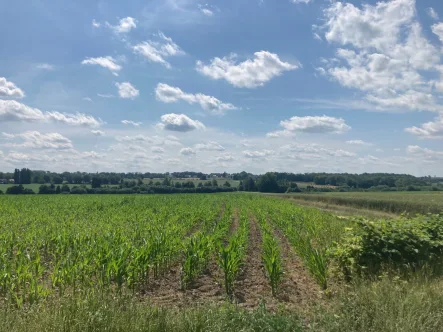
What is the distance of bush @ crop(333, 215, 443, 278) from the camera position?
8273mm

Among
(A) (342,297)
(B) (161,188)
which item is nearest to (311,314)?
(A) (342,297)

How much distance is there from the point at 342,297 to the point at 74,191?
266 feet

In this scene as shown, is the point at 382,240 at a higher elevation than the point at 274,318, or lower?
higher

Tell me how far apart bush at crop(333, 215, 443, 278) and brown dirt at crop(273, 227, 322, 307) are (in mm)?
1074

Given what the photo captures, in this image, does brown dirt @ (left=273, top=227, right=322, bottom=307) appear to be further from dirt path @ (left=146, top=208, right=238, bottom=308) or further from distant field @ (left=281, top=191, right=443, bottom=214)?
distant field @ (left=281, top=191, right=443, bottom=214)

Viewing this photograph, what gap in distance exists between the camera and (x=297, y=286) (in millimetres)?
9445

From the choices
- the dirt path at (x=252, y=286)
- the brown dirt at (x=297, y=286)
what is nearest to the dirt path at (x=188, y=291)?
the dirt path at (x=252, y=286)

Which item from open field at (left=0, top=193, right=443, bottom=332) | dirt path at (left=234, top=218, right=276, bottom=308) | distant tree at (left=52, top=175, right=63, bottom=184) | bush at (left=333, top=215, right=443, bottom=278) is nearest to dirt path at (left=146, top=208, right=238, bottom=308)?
open field at (left=0, top=193, right=443, bottom=332)

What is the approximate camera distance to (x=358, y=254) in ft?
28.2

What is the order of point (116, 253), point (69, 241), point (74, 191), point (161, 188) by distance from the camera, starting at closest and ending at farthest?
point (116, 253) → point (69, 241) → point (74, 191) → point (161, 188)

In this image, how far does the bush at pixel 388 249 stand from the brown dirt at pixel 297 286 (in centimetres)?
107

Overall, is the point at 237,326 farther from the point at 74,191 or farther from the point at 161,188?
the point at 161,188

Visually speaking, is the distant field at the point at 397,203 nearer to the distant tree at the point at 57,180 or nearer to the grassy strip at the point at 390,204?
the grassy strip at the point at 390,204

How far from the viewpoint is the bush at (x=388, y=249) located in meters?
8.27
